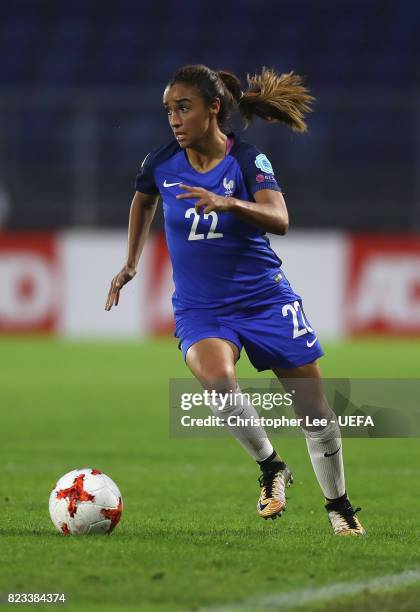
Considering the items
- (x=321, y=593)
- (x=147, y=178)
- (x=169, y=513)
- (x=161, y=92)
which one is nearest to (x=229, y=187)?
(x=147, y=178)

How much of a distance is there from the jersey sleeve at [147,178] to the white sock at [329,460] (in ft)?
4.42

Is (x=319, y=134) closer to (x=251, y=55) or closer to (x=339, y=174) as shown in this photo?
(x=339, y=174)

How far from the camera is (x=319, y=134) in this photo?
63.9ft

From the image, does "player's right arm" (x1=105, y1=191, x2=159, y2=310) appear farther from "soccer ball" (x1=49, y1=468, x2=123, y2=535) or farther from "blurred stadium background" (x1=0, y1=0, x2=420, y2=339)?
"blurred stadium background" (x1=0, y1=0, x2=420, y2=339)

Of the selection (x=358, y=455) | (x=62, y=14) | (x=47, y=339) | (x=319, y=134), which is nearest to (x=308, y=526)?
(x=358, y=455)

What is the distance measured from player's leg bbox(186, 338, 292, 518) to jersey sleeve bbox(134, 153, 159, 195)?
849 millimetres

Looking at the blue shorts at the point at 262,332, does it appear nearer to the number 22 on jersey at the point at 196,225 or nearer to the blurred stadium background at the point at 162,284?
the number 22 on jersey at the point at 196,225

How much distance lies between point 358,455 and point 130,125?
33.7ft

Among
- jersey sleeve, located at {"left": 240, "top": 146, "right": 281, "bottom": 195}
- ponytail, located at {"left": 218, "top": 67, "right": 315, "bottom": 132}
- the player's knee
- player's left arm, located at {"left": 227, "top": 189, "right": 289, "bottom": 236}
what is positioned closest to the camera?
player's left arm, located at {"left": 227, "top": 189, "right": 289, "bottom": 236}

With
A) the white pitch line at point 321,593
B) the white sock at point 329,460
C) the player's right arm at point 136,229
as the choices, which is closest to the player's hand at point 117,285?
the player's right arm at point 136,229

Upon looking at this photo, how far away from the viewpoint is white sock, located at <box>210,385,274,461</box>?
19.1 feet

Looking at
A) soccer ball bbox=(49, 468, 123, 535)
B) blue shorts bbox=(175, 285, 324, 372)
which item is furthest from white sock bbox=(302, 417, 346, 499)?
soccer ball bbox=(49, 468, 123, 535)

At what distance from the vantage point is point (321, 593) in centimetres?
448

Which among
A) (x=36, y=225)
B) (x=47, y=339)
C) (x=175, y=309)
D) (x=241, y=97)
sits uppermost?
(x=241, y=97)
